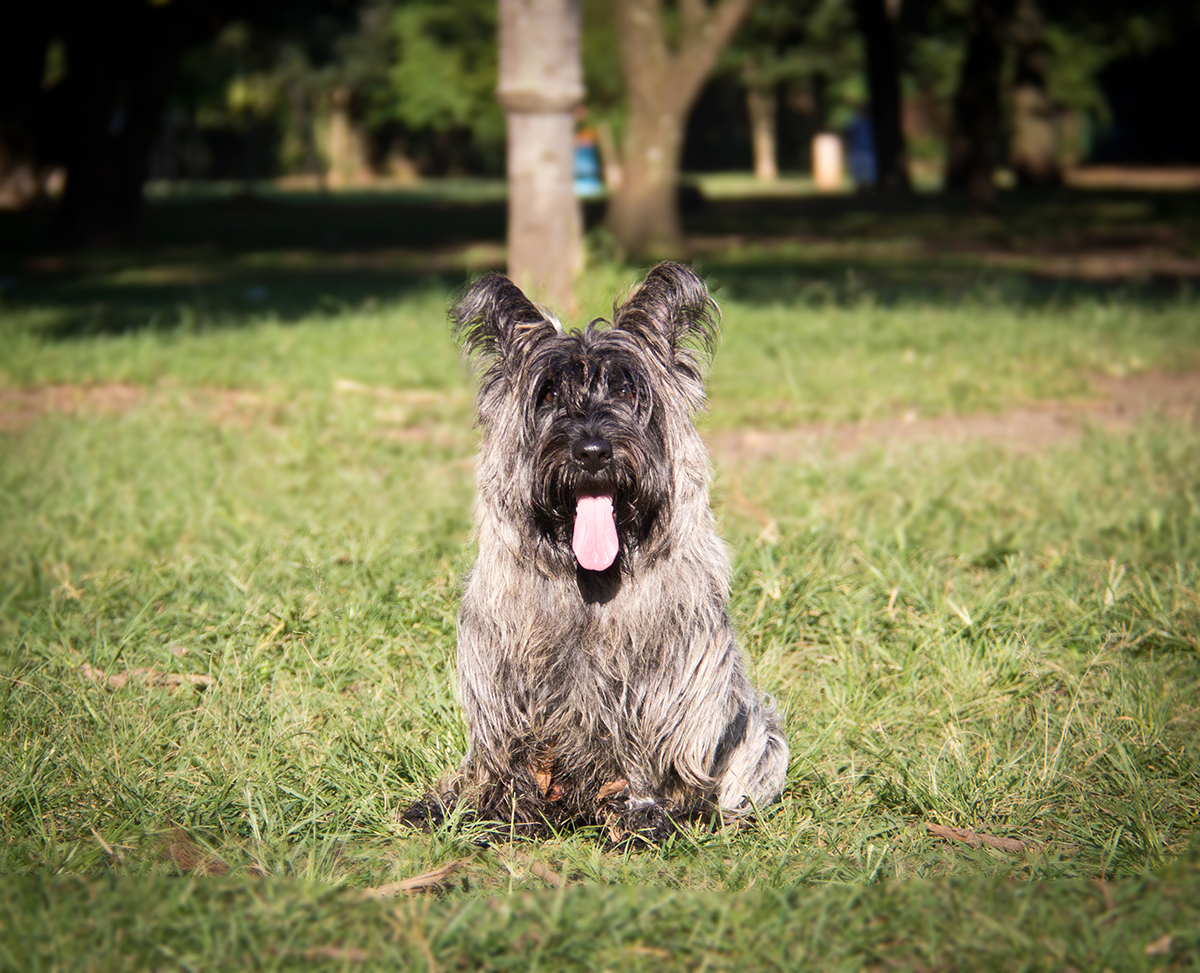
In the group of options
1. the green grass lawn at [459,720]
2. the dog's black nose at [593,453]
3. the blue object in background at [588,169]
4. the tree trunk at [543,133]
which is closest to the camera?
the green grass lawn at [459,720]

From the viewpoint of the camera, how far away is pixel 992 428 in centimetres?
802

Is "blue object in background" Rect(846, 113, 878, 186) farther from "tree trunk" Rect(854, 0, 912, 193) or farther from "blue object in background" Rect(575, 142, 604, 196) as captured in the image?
"tree trunk" Rect(854, 0, 912, 193)

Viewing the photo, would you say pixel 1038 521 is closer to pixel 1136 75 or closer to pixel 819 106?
pixel 1136 75

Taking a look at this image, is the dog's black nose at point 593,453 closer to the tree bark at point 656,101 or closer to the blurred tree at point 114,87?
the tree bark at point 656,101

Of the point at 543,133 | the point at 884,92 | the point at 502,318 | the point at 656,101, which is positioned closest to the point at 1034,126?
the point at 884,92

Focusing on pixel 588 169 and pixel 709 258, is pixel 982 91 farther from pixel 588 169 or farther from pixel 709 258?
pixel 588 169

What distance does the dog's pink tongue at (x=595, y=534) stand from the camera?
10.2ft

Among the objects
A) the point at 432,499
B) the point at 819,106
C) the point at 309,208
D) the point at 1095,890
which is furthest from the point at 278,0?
the point at 819,106

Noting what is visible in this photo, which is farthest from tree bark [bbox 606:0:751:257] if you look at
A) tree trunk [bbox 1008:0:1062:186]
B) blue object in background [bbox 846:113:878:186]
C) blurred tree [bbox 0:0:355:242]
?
blue object in background [bbox 846:113:878:186]

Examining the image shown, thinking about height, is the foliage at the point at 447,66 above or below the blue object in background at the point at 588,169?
above

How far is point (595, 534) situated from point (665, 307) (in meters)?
0.67

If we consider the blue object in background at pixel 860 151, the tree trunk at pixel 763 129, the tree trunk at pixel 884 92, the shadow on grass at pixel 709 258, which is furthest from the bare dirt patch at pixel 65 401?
the tree trunk at pixel 763 129

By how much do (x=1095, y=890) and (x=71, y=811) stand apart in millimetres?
2773

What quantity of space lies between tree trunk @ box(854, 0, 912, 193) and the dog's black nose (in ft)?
92.6
